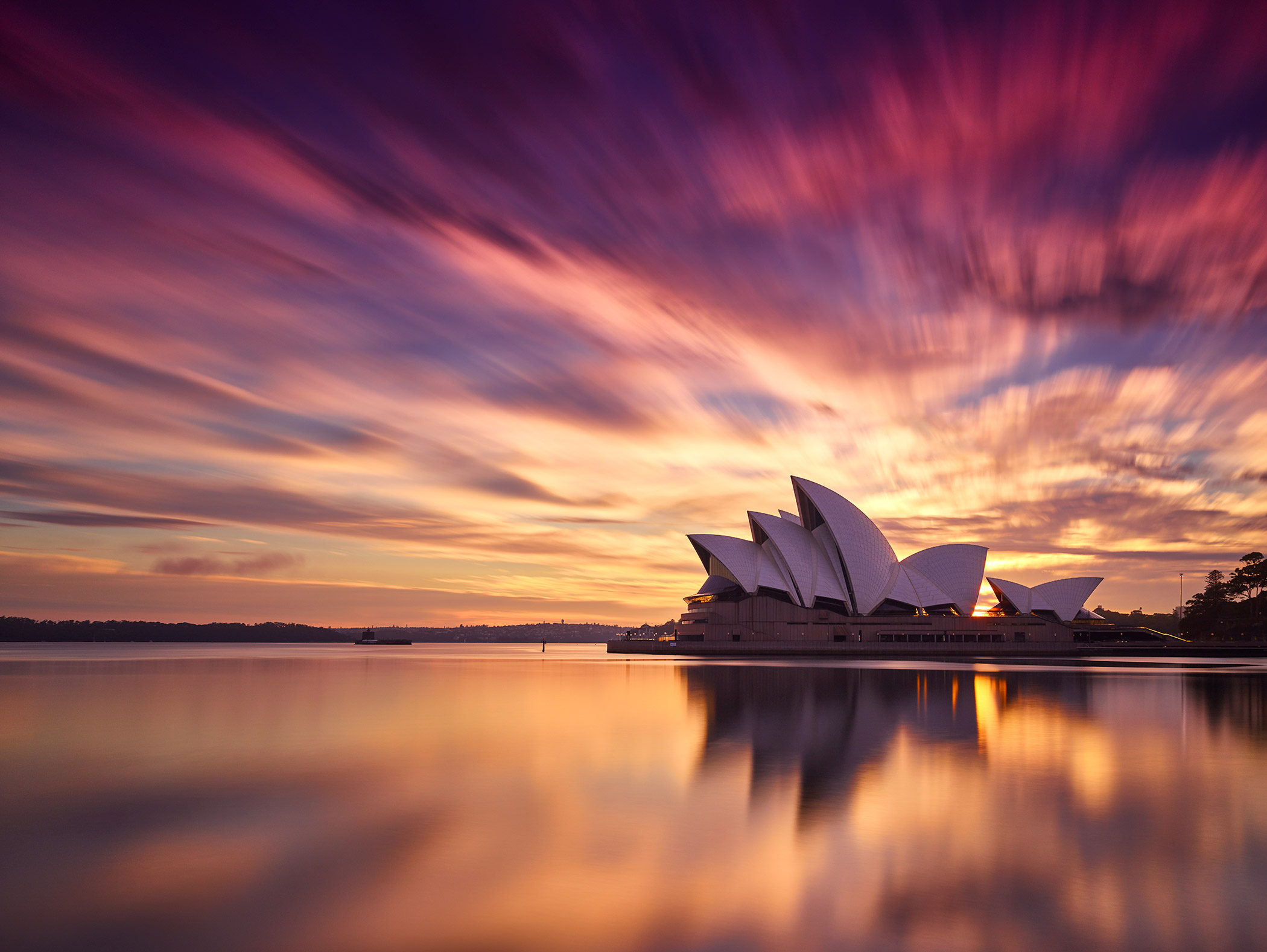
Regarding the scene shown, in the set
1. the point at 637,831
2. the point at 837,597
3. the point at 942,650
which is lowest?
the point at 942,650

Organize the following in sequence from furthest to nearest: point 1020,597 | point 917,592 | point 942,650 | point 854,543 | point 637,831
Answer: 1. point 1020,597
2. point 917,592
3. point 942,650
4. point 854,543
5. point 637,831

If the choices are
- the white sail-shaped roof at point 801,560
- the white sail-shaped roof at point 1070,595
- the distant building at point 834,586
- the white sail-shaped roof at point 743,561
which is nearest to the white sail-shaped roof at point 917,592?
the distant building at point 834,586

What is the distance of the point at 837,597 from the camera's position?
71312mm

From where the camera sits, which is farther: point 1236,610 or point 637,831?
point 1236,610

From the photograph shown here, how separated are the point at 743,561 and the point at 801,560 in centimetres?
517

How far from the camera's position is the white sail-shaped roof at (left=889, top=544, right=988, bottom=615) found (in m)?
75.1

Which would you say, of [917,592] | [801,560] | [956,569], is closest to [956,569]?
[956,569]

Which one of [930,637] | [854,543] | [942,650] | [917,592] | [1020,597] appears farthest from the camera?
[1020,597]

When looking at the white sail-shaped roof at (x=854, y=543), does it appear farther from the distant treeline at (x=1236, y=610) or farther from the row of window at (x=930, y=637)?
the distant treeline at (x=1236, y=610)

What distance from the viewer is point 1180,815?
12109mm

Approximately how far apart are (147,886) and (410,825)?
335cm

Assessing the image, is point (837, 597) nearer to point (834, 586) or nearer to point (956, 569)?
point (834, 586)

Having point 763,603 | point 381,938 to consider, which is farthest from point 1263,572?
point 381,938

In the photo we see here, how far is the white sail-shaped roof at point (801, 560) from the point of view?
Result: 7081 cm
